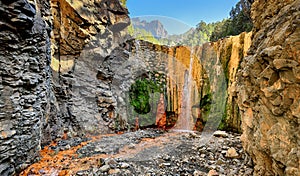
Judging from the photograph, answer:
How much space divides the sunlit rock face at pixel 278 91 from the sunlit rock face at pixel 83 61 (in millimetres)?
5906

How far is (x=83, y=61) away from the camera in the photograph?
283 inches

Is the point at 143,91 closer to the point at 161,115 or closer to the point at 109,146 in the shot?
the point at 161,115

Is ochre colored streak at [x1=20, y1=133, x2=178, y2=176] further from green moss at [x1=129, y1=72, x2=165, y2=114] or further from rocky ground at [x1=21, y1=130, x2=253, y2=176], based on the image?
green moss at [x1=129, y1=72, x2=165, y2=114]

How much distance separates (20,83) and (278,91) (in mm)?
4365

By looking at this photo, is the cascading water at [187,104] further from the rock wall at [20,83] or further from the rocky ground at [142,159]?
the rock wall at [20,83]

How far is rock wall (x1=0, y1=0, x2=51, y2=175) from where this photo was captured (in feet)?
10.2

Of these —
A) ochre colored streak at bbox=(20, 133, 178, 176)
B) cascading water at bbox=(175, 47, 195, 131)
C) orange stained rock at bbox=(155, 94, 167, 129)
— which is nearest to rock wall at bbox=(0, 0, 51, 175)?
ochre colored streak at bbox=(20, 133, 178, 176)

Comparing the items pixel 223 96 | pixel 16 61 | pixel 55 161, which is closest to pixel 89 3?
pixel 16 61

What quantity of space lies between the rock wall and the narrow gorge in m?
0.02

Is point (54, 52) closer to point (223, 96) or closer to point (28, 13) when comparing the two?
point (28, 13)

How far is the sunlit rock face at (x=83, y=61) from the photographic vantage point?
20.4 feet

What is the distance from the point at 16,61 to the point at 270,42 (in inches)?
170

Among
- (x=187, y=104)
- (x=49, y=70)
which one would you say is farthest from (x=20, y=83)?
(x=187, y=104)

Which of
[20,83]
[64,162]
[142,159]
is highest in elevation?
[20,83]
